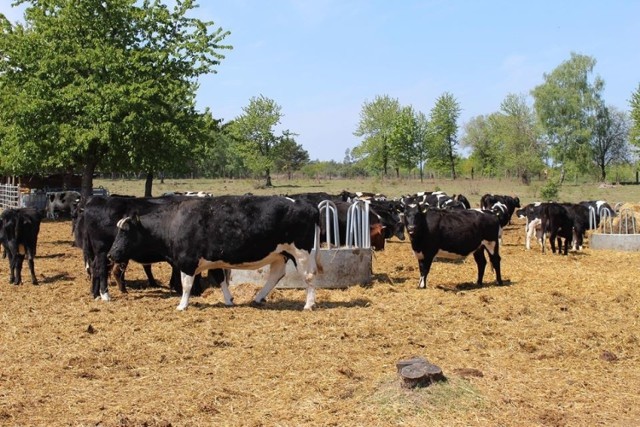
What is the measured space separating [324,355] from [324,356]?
0.18ft

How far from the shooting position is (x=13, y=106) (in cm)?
2434

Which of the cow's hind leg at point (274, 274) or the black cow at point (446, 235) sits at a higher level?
the black cow at point (446, 235)

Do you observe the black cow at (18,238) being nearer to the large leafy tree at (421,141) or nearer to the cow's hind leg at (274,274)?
the cow's hind leg at (274,274)

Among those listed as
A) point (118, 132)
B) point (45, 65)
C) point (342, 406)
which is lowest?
point (342, 406)

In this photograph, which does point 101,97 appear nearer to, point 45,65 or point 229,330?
point 45,65

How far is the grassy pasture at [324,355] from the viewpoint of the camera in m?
6.43

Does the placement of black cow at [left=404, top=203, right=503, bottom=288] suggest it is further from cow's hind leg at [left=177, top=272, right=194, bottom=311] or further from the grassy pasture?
cow's hind leg at [left=177, top=272, right=194, bottom=311]

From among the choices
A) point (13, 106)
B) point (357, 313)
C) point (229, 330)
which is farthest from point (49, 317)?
point (13, 106)

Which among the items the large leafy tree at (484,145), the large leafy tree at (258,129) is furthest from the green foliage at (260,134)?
the large leafy tree at (484,145)

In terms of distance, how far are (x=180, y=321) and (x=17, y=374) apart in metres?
2.98

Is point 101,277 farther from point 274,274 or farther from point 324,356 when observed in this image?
point 324,356

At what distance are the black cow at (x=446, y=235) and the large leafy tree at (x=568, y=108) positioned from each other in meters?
62.6

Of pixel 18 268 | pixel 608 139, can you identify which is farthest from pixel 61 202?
pixel 608 139

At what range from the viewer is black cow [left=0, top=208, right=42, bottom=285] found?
14.4 m
